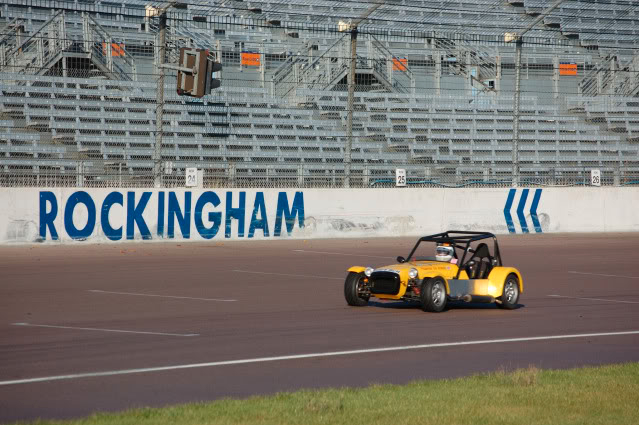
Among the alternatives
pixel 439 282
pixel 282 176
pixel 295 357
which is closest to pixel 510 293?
pixel 439 282

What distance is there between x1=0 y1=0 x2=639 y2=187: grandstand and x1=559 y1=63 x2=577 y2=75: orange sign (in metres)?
0.07

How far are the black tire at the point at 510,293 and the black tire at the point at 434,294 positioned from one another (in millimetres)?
881

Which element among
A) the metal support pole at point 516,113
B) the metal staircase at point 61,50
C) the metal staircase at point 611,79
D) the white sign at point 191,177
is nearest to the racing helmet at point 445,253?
the white sign at point 191,177

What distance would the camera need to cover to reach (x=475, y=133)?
1091 inches

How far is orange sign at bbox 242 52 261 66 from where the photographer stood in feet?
84.5

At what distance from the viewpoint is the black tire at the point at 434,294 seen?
11.8 meters

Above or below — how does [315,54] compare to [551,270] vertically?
above

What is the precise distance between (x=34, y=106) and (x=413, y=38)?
1009 cm

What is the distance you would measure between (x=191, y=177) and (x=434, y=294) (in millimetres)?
11703

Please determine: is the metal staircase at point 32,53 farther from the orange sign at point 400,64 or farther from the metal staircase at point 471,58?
the metal staircase at point 471,58

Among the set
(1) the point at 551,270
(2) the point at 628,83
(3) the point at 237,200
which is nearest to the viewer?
(1) the point at 551,270

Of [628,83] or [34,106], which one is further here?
[628,83]

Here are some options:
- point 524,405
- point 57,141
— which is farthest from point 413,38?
point 524,405

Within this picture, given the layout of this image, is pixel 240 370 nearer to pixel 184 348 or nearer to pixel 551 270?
pixel 184 348
